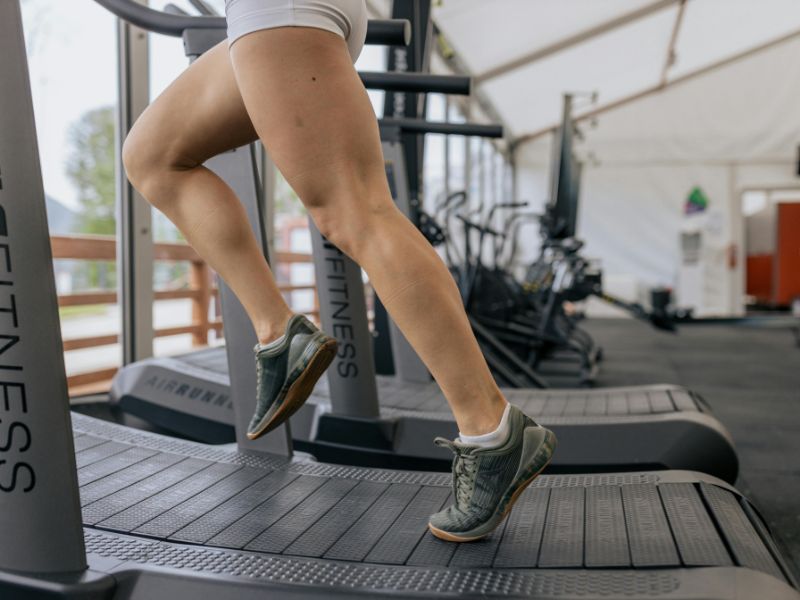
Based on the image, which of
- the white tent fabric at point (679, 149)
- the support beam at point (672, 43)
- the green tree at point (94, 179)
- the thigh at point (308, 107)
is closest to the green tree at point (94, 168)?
the green tree at point (94, 179)

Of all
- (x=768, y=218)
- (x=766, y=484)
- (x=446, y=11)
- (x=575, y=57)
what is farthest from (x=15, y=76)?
(x=768, y=218)

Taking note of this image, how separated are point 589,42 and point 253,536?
8222 mm

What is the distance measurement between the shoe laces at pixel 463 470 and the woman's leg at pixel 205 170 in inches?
15.1

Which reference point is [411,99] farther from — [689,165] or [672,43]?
[689,165]

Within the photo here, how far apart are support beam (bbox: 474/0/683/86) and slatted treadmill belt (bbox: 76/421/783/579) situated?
724 cm

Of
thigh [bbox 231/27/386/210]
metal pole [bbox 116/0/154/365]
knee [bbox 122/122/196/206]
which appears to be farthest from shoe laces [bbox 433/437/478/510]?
metal pole [bbox 116/0/154/365]

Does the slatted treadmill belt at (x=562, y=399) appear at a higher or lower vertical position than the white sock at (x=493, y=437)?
lower

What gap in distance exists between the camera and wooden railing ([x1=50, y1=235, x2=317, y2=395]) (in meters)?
2.90

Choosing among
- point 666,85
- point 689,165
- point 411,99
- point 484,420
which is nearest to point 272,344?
point 484,420

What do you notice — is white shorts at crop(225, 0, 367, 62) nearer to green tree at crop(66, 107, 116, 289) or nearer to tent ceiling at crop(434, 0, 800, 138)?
green tree at crop(66, 107, 116, 289)

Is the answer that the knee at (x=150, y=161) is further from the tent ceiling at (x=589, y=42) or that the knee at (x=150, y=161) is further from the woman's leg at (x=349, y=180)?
the tent ceiling at (x=589, y=42)

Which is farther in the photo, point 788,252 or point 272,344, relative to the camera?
point 788,252

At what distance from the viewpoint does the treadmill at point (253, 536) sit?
910mm

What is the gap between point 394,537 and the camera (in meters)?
1.09
